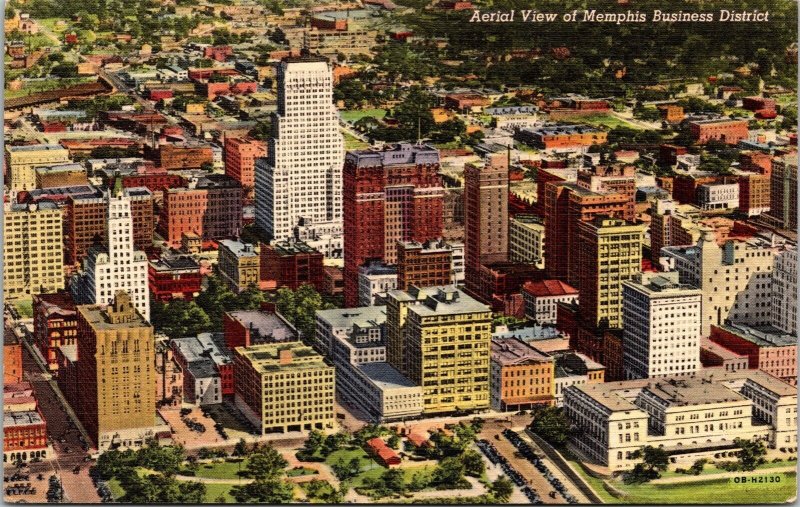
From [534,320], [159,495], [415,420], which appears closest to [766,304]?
[534,320]

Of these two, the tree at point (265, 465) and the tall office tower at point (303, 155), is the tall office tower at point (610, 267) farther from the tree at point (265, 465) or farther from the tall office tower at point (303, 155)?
the tall office tower at point (303, 155)

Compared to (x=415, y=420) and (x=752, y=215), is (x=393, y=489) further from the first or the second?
(x=752, y=215)

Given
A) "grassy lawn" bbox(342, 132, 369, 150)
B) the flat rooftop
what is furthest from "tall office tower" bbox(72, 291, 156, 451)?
"grassy lawn" bbox(342, 132, 369, 150)

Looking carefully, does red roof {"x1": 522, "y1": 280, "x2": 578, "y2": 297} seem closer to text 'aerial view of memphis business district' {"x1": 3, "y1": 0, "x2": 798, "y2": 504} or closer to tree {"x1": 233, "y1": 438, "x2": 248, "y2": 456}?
text 'aerial view of memphis business district' {"x1": 3, "y1": 0, "x2": 798, "y2": 504}

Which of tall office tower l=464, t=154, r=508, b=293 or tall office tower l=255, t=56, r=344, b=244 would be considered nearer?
tall office tower l=464, t=154, r=508, b=293

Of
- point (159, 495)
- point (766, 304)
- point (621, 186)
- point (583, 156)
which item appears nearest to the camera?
point (159, 495)

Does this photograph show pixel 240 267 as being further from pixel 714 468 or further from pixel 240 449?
pixel 714 468
